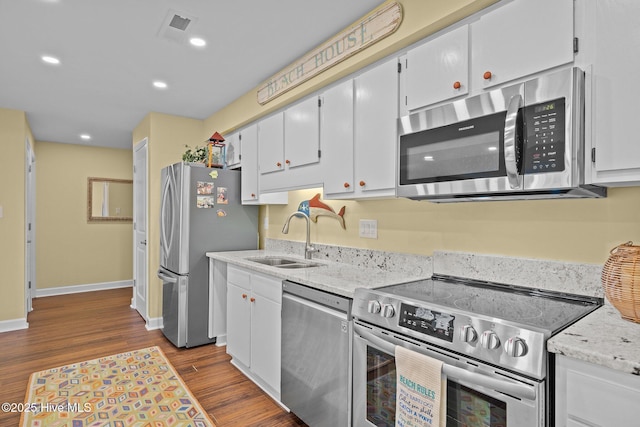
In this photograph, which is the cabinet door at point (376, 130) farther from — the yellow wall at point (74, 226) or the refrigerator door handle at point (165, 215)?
the yellow wall at point (74, 226)

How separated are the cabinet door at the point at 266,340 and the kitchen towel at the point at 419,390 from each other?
1.06 m

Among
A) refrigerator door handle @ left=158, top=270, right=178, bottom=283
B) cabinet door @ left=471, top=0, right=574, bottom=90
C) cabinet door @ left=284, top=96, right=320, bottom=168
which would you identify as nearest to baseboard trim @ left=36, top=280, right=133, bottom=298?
refrigerator door handle @ left=158, top=270, right=178, bottom=283

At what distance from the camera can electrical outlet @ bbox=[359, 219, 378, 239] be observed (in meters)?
2.50

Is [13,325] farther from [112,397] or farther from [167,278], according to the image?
[112,397]

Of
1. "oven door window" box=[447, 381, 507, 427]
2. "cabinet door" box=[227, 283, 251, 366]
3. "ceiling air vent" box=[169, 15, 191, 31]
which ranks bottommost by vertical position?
"cabinet door" box=[227, 283, 251, 366]

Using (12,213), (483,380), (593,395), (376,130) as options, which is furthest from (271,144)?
(12,213)

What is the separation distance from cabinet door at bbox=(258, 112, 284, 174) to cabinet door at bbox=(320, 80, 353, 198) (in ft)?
1.79

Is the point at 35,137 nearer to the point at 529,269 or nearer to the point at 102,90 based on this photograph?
the point at 102,90

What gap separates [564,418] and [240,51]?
9.20ft

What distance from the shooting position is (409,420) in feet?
4.63

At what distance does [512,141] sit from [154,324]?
405 cm

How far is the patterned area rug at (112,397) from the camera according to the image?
2205 millimetres

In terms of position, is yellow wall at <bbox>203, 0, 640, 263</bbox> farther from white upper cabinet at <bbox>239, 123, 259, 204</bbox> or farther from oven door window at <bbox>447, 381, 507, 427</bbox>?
oven door window at <bbox>447, 381, 507, 427</bbox>

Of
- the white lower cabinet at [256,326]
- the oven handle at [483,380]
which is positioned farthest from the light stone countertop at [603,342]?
the white lower cabinet at [256,326]
